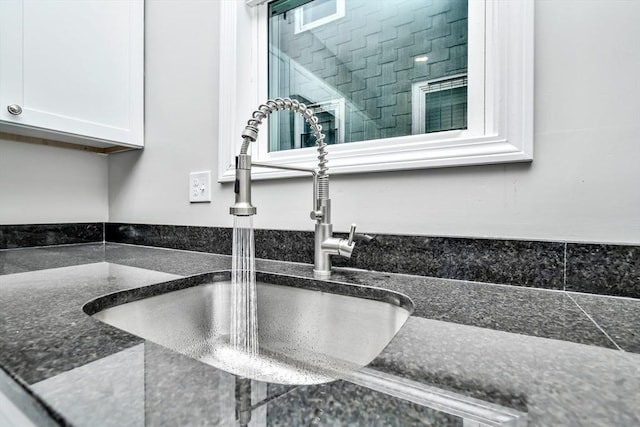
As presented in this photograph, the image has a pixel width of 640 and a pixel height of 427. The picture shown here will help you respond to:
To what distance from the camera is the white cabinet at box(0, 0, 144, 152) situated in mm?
997

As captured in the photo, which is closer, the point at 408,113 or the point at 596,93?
the point at 596,93

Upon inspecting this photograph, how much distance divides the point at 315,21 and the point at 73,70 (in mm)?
891

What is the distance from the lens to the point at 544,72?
668mm

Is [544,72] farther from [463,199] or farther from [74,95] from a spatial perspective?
[74,95]

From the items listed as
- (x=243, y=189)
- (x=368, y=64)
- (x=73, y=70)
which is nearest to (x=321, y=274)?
(x=243, y=189)

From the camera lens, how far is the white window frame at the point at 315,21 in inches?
39.7

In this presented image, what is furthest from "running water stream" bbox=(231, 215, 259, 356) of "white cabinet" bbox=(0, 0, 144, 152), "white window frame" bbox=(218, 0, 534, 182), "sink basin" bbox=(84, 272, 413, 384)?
"white cabinet" bbox=(0, 0, 144, 152)

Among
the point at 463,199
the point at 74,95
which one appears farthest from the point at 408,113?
the point at 74,95

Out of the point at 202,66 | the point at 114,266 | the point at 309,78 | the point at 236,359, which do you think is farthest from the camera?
the point at 202,66

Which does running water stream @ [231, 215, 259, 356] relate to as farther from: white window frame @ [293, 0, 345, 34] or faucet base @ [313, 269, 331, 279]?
white window frame @ [293, 0, 345, 34]

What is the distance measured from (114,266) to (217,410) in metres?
0.80

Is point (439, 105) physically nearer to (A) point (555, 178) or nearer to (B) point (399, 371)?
(A) point (555, 178)

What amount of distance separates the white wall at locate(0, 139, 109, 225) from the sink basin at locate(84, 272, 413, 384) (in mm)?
1020

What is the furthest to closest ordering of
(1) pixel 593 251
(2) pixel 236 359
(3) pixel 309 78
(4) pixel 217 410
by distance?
(3) pixel 309 78 < (2) pixel 236 359 < (1) pixel 593 251 < (4) pixel 217 410
